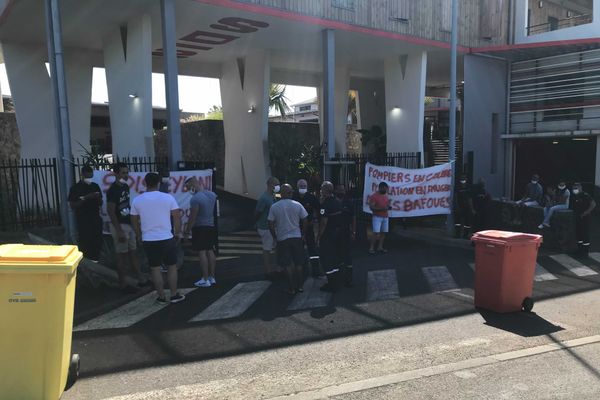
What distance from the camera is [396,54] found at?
1647cm

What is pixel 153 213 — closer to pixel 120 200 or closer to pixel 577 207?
pixel 120 200

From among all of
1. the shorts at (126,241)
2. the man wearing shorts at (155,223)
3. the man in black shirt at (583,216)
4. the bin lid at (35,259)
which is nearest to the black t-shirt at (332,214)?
the man wearing shorts at (155,223)

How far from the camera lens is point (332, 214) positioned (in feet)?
24.5

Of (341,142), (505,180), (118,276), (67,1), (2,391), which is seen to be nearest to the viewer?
(2,391)

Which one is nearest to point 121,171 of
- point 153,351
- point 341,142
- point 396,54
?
point 153,351

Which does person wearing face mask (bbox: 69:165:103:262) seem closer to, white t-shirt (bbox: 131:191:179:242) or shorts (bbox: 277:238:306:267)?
white t-shirt (bbox: 131:191:179:242)

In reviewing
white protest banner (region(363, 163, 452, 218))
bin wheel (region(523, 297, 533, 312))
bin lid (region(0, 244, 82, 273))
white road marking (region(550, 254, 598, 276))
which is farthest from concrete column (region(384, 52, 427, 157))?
bin lid (region(0, 244, 82, 273))

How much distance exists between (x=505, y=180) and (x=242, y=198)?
1011cm

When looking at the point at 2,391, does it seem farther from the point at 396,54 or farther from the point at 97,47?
the point at 396,54

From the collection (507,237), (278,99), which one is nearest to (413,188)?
(507,237)

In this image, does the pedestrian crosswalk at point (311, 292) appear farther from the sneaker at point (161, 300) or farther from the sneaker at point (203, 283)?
the sneaker at point (203, 283)

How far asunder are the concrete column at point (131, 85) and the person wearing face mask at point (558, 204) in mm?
9619

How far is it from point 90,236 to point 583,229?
9.83m

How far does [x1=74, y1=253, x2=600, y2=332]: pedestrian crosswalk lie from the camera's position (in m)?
6.10
